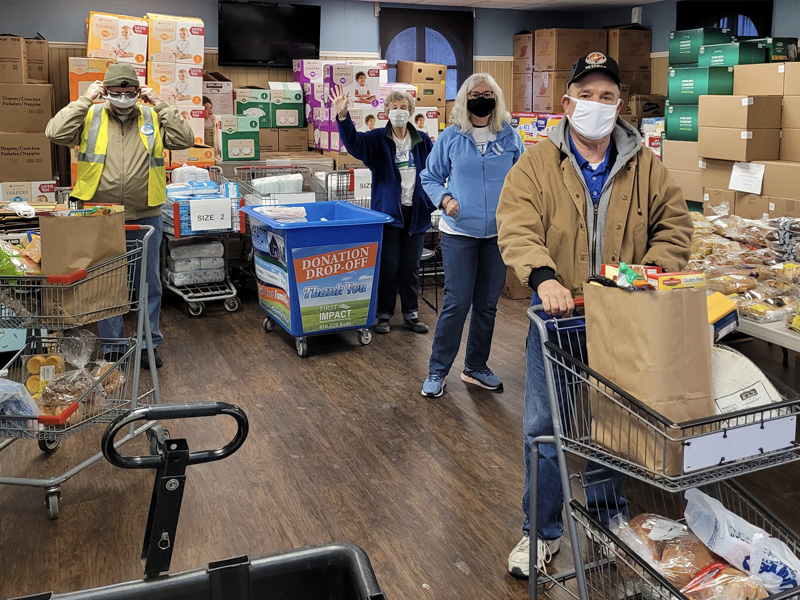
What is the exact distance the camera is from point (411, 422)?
148 inches

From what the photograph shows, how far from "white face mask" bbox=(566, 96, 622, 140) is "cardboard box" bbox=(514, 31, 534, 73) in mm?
7771

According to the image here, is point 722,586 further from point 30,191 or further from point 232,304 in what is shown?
point 30,191

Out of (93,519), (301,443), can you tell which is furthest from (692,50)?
(93,519)

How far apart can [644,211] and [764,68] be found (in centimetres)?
379

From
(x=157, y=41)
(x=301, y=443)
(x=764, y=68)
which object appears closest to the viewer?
(x=301, y=443)

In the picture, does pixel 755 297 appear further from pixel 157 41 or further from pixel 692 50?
pixel 157 41

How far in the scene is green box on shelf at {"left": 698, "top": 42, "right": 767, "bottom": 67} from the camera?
5793 mm

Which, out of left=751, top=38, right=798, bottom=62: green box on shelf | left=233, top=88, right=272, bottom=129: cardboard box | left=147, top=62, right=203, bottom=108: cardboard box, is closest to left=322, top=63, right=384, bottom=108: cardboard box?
left=233, top=88, right=272, bottom=129: cardboard box

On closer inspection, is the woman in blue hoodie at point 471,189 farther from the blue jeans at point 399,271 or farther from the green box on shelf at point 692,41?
the green box on shelf at point 692,41

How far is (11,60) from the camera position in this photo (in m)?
5.99

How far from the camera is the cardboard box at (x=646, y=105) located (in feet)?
28.2

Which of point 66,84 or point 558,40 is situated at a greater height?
Result: point 558,40

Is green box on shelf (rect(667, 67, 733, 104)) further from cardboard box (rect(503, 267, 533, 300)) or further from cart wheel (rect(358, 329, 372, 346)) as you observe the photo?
cart wheel (rect(358, 329, 372, 346))

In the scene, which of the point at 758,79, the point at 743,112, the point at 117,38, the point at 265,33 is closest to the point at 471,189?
the point at 743,112
